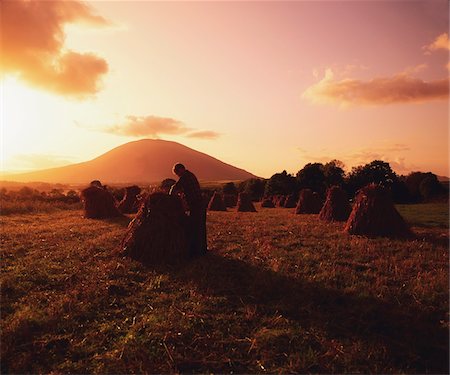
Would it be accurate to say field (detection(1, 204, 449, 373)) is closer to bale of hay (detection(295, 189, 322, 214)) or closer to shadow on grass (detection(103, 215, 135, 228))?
shadow on grass (detection(103, 215, 135, 228))

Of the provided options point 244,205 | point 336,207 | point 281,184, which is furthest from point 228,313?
point 281,184

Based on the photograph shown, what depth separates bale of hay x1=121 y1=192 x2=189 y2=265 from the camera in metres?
9.97

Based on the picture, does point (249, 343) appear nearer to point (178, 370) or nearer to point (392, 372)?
point (178, 370)

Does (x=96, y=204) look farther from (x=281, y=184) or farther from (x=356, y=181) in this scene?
(x=281, y=184)

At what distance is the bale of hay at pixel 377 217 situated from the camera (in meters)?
14.6

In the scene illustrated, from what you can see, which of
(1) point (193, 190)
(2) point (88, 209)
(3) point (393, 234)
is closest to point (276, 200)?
(2) point (88, 209)

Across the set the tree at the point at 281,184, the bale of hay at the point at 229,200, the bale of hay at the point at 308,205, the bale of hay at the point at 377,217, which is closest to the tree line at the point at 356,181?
the tree at the point at 281,184

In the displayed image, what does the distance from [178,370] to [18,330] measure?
3.04m

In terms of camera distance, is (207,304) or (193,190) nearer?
(207,304)

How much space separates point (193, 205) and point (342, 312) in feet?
18.8

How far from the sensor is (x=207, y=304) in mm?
6891

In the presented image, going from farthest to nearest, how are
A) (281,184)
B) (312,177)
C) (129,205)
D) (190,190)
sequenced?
(281,184) < (312,177) < (129,205) < (190,190)

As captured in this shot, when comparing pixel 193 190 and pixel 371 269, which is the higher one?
pixel 193 190

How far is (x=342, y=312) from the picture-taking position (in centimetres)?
653
